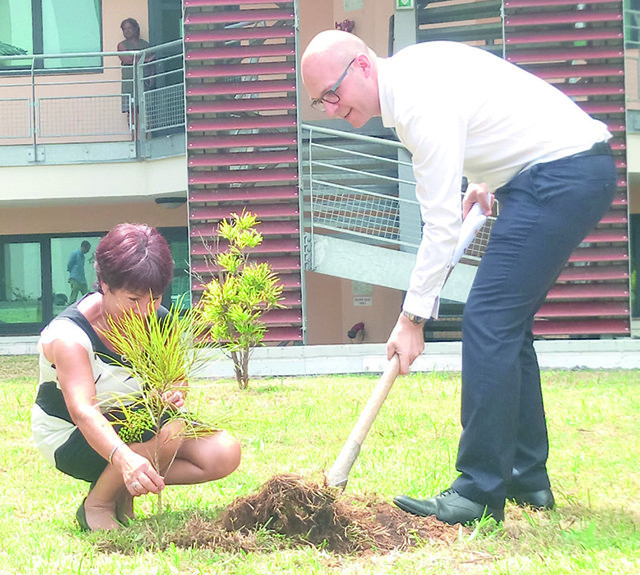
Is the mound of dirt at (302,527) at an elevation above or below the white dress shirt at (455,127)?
below

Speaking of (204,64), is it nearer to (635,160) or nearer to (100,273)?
(635,160)

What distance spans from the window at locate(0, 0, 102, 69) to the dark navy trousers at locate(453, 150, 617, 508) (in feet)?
42.1

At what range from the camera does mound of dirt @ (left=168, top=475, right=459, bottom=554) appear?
286cm

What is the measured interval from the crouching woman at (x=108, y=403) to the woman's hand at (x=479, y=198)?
4.12ft

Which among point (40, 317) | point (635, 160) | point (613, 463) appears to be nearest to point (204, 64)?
point (635, 160)

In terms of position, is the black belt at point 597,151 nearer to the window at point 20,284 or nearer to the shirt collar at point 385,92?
the shirt collar at point 385,92

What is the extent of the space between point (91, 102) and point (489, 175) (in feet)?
38.6

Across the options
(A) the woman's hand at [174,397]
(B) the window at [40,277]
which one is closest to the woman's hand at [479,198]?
(A) the woman's hand at [174,397]

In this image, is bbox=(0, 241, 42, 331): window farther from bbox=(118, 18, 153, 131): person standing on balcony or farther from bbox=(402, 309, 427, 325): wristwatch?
bbox=(402, 309, 427, 325): wristwatch

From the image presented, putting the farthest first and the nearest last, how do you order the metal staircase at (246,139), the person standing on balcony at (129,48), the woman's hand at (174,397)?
1. the person standing on balcony at (129,48)
2. the metal staircase at (246,139)
3. the woman's hand at (174,397)

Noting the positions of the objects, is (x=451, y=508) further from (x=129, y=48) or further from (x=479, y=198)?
(x=129, y=48)

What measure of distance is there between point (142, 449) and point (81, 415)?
268 millimetres

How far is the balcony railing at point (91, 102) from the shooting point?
41.2ft

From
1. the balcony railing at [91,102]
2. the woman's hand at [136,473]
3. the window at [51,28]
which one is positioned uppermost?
the window at [51,28]
